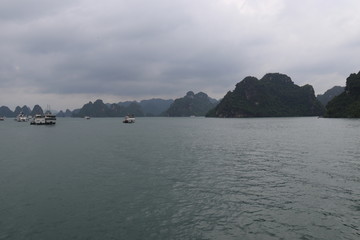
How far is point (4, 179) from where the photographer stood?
3697 centimetres

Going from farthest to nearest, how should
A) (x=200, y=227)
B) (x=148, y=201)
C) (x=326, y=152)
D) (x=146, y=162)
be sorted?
1. (x=326, y=152)
2. (x=146, y=162)
3. (x=148, y=201)
4. (x=200, y=227)

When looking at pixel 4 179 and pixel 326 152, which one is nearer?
pixel 4 179

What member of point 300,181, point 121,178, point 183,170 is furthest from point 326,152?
point 121,178

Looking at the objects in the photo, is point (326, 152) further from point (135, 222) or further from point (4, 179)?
point (4, 179)

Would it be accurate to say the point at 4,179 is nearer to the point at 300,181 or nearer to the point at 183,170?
the point at 183,170

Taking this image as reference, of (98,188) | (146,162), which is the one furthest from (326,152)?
(98,188)

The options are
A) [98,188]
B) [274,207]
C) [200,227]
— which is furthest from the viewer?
[98,188]

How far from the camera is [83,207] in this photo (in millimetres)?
25609

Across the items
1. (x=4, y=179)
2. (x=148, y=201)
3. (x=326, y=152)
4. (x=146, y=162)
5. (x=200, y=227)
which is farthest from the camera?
(x=326, y=152)

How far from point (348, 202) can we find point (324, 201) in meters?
2.14

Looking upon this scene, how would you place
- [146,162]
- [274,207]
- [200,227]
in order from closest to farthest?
[200,227] < [274,207] < [146,162]

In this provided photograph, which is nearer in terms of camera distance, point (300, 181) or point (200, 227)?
point (200, 227)

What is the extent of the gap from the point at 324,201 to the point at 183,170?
20.9 meters

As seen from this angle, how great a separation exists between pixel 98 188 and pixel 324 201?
24.8 meters
